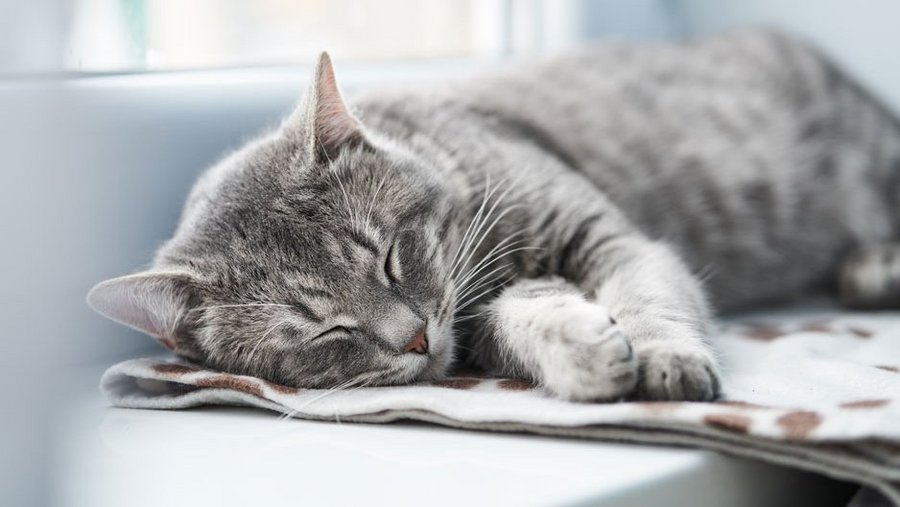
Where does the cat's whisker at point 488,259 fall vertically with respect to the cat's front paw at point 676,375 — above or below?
above

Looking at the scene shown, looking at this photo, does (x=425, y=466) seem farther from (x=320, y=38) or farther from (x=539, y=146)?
(x=320, y=38)

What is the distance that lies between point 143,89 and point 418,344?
2.45ft

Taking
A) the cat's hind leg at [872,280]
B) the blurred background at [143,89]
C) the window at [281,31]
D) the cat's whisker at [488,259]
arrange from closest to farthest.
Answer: the blurred background at [143,89], the cat's whisker at [488,259], the window at [281,31], the cat's hind leg at [872,280]

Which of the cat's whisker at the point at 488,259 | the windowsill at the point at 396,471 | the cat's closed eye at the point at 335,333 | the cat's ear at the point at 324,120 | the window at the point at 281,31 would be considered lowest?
the windowsill at the point at 396,471

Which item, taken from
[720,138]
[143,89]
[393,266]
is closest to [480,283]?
[393,266]

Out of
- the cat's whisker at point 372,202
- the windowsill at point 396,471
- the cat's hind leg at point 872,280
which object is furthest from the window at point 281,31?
the cat's hind leg at point 872,280

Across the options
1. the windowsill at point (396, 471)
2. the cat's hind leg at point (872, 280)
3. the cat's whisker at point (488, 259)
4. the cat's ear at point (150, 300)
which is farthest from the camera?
the cat's hind leg at point (872, 280)

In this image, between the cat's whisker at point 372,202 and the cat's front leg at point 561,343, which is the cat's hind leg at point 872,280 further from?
the cat's whisker at point 372,202

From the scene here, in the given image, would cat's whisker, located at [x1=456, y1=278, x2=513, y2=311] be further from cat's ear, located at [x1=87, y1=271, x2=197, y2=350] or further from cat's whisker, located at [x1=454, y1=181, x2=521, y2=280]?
cat's ear, located at [x1=87, y1=271, x2=197, y2=350]

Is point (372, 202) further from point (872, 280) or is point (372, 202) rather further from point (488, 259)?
point (872, 280)

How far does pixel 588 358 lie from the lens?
110 cm

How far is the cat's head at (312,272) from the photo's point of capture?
49.0 inches

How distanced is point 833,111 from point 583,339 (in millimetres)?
1272

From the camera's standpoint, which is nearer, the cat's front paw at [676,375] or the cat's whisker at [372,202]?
the cat's front paw at [676,375]
